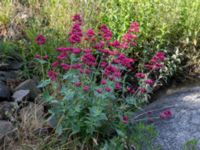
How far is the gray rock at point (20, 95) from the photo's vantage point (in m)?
3.89

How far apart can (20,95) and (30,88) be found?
18cm

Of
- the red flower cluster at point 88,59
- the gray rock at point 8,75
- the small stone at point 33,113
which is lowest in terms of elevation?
the small stone at point 33,113

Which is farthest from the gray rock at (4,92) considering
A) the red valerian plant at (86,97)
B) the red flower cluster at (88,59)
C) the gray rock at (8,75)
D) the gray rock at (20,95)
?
the red flower cluster at (88,59)

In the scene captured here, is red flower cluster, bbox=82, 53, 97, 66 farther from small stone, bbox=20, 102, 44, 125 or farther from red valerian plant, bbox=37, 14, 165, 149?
small stone, bbox=20, 102, 44, 125

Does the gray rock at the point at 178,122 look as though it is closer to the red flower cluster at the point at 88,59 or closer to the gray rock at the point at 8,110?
the red flower cluster at the point at 88,59

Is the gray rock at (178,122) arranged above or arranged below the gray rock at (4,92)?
below

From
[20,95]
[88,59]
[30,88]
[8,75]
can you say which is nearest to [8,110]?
[20,95]

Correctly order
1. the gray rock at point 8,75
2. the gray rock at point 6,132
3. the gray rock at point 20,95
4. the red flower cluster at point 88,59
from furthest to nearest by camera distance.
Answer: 1. the gray rock at point 8,75
2. the gray rock at point 20,95
3. the gray rock at point 6,132
4. the red flower cluster at point 88,59

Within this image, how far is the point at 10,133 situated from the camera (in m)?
3.50

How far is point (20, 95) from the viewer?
12.9 feet

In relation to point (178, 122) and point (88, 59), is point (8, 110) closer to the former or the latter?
point (88, 59)

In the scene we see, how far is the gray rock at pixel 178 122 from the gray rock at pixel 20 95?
42.7 inches

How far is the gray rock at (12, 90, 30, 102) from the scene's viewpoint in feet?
12.8

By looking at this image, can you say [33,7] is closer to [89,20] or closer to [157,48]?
[89,20]
